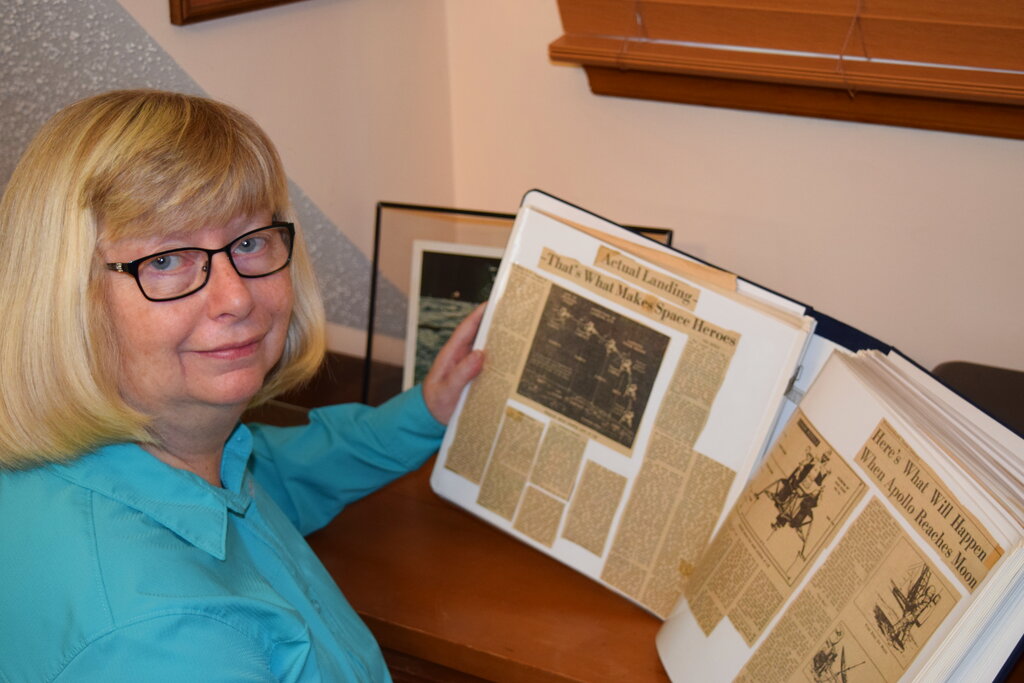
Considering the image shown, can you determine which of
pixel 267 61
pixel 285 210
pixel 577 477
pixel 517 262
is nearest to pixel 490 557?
pixel 577 477

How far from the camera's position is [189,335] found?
83 cm

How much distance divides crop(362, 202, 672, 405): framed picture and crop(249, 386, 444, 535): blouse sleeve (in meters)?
0.25

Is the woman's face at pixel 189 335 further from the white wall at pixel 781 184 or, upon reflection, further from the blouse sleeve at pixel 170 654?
the white wall at pixel 781 184

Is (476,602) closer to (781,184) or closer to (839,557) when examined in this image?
(839,557)

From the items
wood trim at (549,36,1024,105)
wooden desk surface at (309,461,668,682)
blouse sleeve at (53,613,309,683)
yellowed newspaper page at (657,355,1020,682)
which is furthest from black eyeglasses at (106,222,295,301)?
wood trim at (549,36,1024,105)

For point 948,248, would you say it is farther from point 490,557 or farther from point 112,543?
point 112,543

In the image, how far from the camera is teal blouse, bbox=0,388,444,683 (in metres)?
0.72

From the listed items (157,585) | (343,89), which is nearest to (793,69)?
(343,89)

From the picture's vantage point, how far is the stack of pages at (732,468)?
27.9 inches

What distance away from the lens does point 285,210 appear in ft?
3.08

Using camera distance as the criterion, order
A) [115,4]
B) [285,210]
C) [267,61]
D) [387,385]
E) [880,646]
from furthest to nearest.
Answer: [387,385] → [267,61] → [115,4] → [285,210] → [880,646]

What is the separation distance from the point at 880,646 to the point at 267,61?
1.02 m

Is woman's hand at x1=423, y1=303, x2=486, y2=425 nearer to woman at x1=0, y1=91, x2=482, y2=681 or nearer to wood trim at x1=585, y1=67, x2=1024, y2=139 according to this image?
woman at x1=0, y1=91, x2=482, y2=681

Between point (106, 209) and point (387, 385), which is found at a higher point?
point (106, 209)
